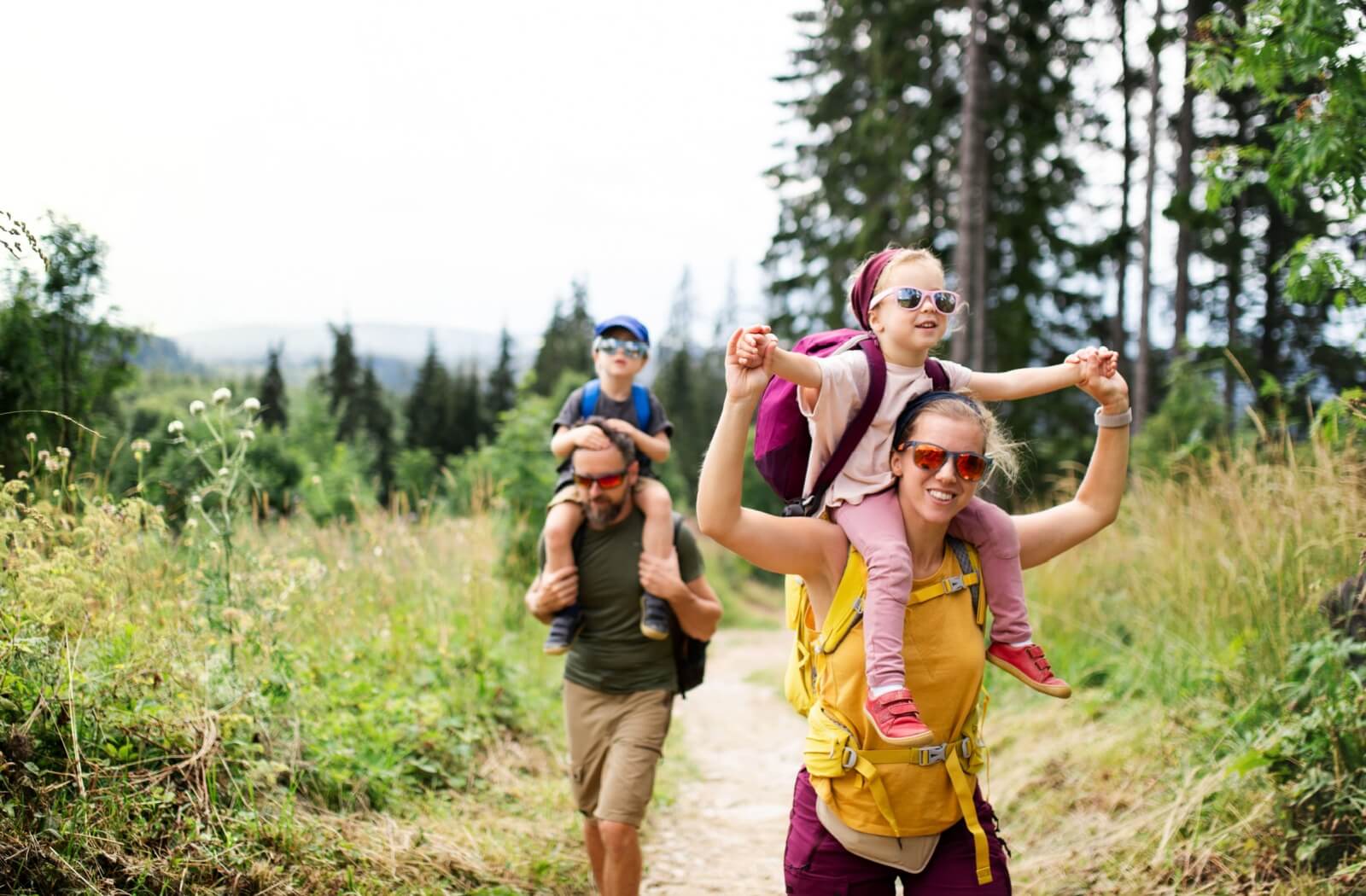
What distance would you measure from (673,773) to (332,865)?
3.82m

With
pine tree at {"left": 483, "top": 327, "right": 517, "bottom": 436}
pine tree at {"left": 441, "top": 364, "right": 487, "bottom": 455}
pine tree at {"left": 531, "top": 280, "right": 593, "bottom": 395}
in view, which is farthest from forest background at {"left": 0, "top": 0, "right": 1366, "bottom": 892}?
pine tree at {"left": 531, "top": 280, "right": 593, "bottom": 395}

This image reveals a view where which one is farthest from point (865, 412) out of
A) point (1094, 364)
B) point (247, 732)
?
point (247, 732)

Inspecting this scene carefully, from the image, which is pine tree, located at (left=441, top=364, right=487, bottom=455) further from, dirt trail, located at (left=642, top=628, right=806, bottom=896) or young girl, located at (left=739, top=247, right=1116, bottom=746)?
young girl, located at (left=739, top=247, right=1116, bottom=746)

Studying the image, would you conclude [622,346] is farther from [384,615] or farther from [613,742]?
[384,615]

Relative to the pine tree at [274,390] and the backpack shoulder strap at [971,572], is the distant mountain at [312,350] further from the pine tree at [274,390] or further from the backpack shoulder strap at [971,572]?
→ the backpack shoulder strap at [971,572]

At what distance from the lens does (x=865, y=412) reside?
2.48 metres

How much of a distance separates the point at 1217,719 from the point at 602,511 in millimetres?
2967

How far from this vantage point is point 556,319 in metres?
33.7

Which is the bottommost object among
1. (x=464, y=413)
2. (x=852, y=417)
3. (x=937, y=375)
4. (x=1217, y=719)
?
(x=1217, y=719)

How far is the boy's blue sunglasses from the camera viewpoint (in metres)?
4.71

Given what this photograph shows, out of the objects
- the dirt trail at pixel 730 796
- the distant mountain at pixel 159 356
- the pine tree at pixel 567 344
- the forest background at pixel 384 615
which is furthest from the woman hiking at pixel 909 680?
the pine tree at pixel 567 344

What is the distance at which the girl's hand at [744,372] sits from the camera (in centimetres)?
220

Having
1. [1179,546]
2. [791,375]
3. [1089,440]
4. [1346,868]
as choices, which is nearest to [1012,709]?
[1179,546]

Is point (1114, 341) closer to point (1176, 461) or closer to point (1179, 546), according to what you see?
point (1176, 461)
